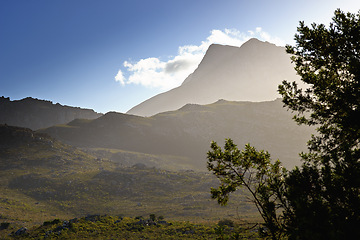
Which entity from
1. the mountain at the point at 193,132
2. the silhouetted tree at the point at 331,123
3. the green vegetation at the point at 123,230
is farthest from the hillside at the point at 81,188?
the mountain at the point at 193,132

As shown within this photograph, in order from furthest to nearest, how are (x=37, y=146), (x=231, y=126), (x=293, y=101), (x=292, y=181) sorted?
1. (x=231, y=126)
2. (x=37, y=146)
3. (x=293, y=101)
4. (x=292, y=181)

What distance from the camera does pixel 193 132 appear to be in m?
145

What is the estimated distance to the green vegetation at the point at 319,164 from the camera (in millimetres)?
6062

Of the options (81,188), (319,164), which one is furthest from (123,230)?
(81,188)

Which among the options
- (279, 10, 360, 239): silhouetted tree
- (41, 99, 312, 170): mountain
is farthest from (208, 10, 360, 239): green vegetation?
(41, 99, 312, 170): mountain

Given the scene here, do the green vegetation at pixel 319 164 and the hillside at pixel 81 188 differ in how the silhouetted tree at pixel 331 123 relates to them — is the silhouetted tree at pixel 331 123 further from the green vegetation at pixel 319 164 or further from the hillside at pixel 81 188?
the hillside at pixel 81 188

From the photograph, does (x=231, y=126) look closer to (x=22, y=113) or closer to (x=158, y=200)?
(x=158, y=200)

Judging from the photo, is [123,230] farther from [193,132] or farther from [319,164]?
[193,132]

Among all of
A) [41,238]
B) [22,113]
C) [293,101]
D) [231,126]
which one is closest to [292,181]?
[293,101]

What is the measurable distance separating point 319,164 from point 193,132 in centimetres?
13536

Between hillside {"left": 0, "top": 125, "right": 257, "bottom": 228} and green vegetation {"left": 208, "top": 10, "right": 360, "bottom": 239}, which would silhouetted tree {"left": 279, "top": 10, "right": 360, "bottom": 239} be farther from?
hillside {"left": 0, "top": 125, "right": 257, "bottom": 228}

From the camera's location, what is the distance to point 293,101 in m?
11.6

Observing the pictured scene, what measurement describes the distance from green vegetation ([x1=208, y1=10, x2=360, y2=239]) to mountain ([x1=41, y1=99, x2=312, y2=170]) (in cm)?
10993

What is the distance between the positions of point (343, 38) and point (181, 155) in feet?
399
